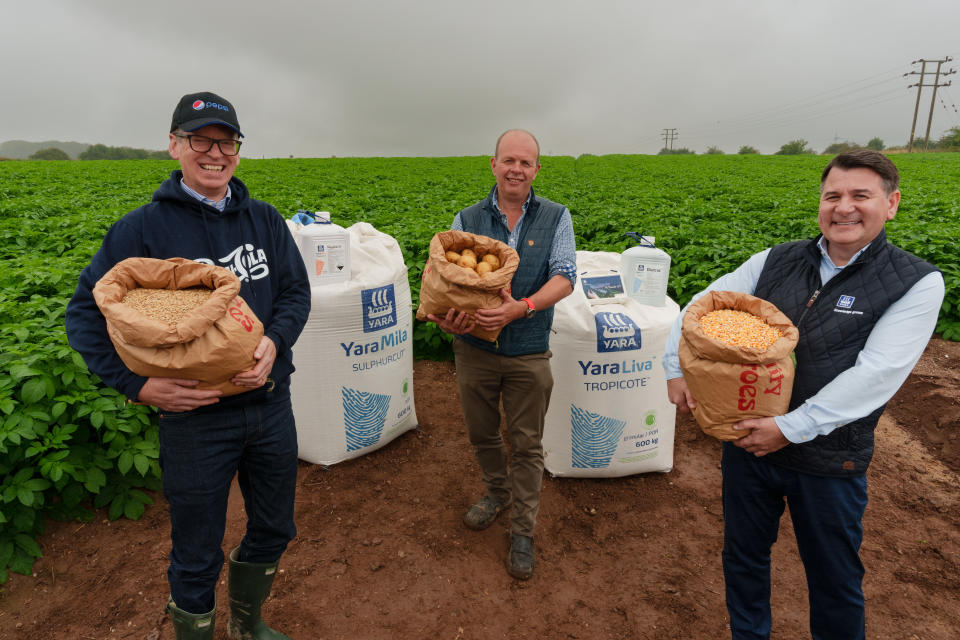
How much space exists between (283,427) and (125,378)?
0.62 metres

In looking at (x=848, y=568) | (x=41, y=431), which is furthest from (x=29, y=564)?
(x=848, y=568)

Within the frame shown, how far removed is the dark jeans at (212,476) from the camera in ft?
6.31

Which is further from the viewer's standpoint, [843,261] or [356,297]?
[356,297]

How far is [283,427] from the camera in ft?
7.12

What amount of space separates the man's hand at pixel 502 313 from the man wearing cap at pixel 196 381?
80 cm

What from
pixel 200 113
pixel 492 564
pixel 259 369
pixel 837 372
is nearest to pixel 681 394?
pixel 837 372

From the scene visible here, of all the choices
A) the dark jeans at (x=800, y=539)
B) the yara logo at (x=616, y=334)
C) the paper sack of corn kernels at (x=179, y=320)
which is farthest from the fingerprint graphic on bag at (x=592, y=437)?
the paper sack of corn kernels at (x=179, y=320)

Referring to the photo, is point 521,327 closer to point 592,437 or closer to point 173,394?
point 592,437

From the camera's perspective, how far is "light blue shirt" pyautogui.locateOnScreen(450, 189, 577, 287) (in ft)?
8.79

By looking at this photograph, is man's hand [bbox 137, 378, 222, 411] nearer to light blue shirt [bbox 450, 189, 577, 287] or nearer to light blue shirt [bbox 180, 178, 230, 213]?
light blue shirt [bbox 180, 178, 230, 213]

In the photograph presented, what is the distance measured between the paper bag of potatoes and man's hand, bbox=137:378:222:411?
1091mm

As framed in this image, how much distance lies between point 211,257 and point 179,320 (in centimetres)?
41

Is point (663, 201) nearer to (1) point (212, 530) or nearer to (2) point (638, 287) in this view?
(2) point (638, 287)

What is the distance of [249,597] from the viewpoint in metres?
2.32
